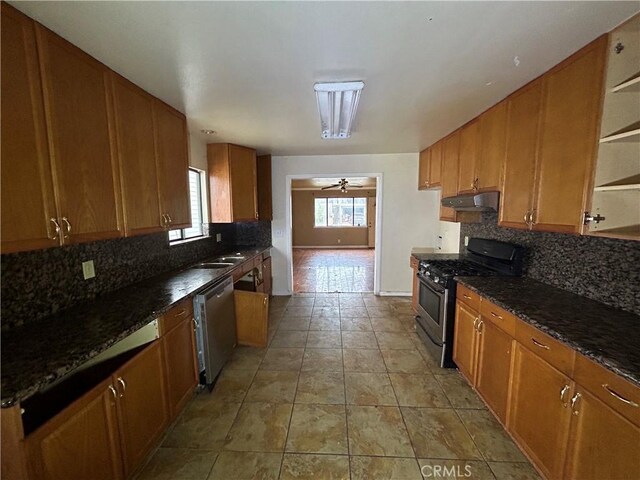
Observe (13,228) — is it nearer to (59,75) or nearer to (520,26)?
(59,75)

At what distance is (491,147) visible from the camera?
225 centimetres

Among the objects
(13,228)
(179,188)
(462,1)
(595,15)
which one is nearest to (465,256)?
(595,15)

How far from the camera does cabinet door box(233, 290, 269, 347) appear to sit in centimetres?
268

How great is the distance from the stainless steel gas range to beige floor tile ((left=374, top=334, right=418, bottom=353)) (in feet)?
0.54

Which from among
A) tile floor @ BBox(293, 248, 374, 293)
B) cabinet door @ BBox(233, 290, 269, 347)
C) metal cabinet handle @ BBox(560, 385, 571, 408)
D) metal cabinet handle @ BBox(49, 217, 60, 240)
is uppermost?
metal cabinet handle @ BBox(49, 217, 60, 240)

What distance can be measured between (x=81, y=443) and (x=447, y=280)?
2.47 m

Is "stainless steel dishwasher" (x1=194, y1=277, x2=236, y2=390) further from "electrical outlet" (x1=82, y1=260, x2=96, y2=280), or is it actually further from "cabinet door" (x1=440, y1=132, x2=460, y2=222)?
"cabinet door" (x1=440, y1=132, x2=460, y2=222)

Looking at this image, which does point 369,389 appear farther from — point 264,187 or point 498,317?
point 264,187

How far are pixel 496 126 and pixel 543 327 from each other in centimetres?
163

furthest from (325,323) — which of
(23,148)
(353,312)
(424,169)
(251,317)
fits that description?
(23,148)

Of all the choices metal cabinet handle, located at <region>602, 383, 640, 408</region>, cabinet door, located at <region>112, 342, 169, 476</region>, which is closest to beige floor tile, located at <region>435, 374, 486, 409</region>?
metal cabinet handle, located at <region>602, 383, 640, 408</region>

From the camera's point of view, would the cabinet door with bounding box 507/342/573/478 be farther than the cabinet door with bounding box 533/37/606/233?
No

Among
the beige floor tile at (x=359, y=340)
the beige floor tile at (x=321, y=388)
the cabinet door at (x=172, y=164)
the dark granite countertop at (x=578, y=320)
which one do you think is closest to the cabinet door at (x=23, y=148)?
the cabinet door at (x=172, y=164)

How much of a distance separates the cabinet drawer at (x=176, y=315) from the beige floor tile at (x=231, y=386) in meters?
0.69
